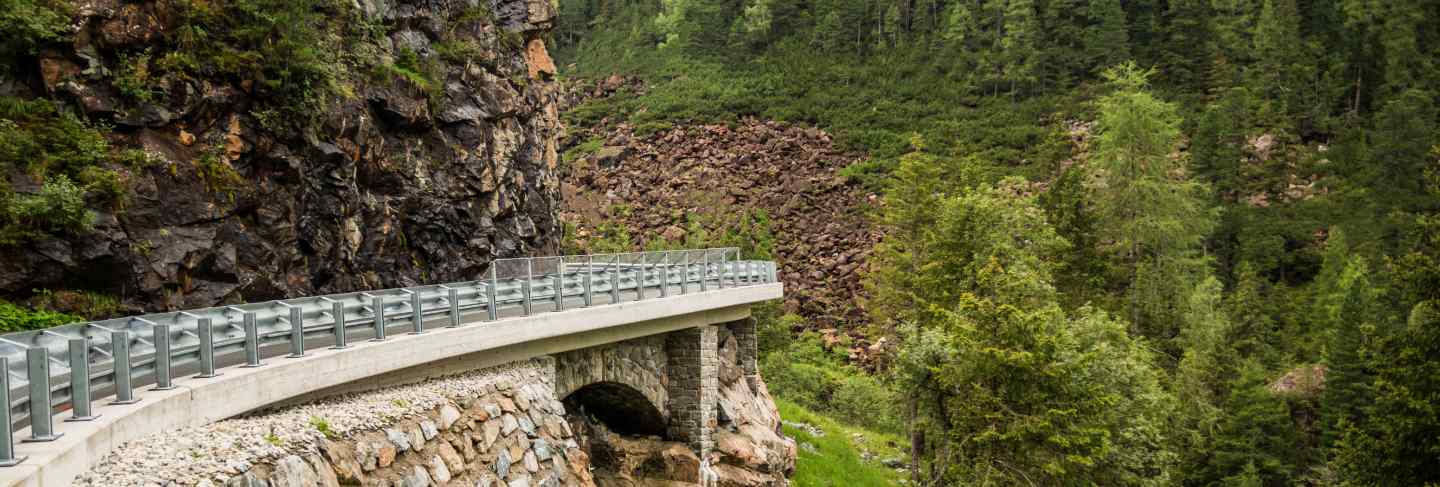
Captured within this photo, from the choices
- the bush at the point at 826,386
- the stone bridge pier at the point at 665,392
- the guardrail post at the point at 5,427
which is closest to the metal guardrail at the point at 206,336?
the guardrail post at the point at 5,427

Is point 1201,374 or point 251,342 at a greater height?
point 251,342

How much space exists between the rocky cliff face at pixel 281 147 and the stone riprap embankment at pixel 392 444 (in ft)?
25.6

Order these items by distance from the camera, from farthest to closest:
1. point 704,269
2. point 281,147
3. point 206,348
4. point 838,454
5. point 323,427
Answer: point 838,454 < point 704,269 < point 281,147 < point 323,427 < point 206,348

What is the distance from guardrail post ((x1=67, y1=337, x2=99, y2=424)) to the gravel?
1.48 feet

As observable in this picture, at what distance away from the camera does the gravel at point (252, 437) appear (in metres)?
8.88

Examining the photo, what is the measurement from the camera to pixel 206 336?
1100 centimetres

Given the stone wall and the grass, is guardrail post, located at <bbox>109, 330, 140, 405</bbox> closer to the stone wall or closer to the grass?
the stone wall

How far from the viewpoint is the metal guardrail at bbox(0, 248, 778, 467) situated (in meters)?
8.37

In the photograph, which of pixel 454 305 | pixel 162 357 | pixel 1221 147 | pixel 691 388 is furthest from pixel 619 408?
pixel 1221 147

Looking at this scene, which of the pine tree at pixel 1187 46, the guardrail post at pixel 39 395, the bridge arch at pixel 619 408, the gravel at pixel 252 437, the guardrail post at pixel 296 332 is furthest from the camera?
the pine tree at pixel 1187 46

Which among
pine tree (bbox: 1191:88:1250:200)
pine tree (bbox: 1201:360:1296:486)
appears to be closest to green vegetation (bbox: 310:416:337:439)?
pine tree (bbox: 1201:360:1296:486)

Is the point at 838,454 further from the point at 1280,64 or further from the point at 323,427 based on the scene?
the point at 1280,64

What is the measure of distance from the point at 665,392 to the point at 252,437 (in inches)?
584

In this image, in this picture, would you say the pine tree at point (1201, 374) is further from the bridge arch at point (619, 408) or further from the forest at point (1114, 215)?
the bridge arch at point (619, 408)
